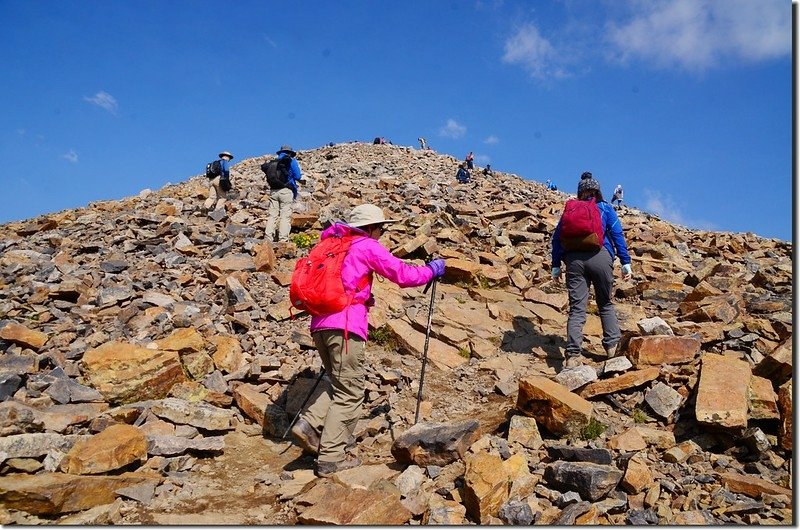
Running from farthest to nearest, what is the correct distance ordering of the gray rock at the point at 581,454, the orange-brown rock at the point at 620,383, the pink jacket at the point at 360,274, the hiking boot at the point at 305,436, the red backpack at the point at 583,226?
the red backpack at the point at 583,226 → the orange-brown rock at the point at 620,383 → the hiking boot at the point at 305,436 → the pink jacket at the point at 360,274 → the gray rock at the point at 581,454

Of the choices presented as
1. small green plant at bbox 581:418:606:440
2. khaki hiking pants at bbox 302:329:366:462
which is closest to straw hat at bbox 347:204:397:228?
khaki hiking pants at bbox 302:329:366:462

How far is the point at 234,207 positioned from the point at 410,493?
13505 mm

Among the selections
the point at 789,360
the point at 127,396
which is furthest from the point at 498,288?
the point at 127,396

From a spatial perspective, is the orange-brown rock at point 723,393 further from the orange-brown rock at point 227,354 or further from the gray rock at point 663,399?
the orange-brown rock at point 227,354

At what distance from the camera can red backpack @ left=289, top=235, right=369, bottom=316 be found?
4.95m

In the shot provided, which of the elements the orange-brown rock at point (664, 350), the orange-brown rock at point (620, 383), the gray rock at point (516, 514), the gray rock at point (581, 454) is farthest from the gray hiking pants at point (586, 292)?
the gray rock at point (516, 514)

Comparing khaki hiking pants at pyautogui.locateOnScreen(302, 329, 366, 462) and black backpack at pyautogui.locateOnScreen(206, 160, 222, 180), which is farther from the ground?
black backpack at pyautogui.locateOnScreen(206, 160, 222, 180)

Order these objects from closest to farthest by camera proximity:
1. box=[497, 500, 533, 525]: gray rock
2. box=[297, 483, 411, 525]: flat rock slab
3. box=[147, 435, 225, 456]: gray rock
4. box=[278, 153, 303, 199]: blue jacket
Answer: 1. box=[497, 500, 533, 525]: gray rock
2. box=[297, 483, 411, 525]: flat rock slab
3. box=[147, 435, 225, 456]: gray rock
4. box=[278, 153, 303, 199]: blue jacket

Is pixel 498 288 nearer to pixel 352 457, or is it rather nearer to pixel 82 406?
pixel 352 457

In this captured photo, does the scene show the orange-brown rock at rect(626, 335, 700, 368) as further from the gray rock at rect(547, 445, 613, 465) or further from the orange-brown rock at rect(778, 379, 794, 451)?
the gray rock at rect(547, 445, 613, 465)

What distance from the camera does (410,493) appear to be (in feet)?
14.2

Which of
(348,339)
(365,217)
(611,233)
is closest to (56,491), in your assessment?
(348,339)

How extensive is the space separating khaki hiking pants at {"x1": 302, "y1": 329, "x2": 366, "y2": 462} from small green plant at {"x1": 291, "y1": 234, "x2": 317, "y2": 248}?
24.6 ft

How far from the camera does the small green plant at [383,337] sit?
8.29m
